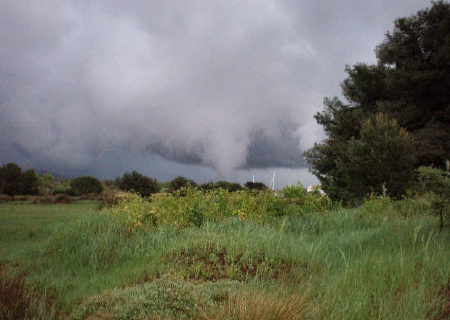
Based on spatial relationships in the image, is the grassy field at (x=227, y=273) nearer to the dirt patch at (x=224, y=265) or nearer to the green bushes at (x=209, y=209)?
the dirt patch at (x=224, y=265)

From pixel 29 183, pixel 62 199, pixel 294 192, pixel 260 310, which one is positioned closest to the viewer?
pixel 260 310

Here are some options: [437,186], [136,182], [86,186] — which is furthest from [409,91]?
[86,186]

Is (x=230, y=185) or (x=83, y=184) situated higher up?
(x=230, y=185)

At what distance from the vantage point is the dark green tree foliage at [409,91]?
68.1 feet

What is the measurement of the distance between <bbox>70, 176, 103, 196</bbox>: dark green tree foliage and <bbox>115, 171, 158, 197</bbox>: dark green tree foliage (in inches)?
124

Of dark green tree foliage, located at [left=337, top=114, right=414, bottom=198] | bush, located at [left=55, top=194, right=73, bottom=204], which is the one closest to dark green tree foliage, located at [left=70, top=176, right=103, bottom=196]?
bush, located at [left=55, top=194, right=73, bottom=204]

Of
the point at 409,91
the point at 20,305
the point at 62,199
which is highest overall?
the point at 409,91

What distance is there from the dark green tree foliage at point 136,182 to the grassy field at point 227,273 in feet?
31.8

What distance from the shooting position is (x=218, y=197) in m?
9.81

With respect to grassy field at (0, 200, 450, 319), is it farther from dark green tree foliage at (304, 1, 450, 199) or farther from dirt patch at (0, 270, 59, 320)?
dark green tree foliage at (304, 1, 450, 199)

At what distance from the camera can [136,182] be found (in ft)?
61.8

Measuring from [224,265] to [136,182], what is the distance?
1445 centimetres

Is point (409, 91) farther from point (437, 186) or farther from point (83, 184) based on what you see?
point (83, 184)

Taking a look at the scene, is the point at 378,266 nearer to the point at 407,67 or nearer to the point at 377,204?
the point at 377,204
